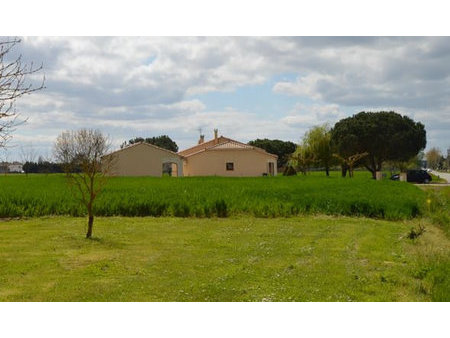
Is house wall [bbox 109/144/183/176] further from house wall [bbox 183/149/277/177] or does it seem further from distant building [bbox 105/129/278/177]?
house wall [bbox 183/149/277/177]

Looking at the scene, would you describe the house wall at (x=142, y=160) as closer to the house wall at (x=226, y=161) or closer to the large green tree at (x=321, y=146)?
the house wall at (x=226, y=161)

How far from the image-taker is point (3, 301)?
699 cm

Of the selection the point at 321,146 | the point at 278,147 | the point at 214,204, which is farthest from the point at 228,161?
the point at 214,204

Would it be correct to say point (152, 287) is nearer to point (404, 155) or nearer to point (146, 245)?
point (146, 245)

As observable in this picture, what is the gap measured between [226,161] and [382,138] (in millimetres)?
18752

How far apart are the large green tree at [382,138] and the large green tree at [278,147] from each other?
22.3 m

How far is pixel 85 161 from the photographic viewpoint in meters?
13.0

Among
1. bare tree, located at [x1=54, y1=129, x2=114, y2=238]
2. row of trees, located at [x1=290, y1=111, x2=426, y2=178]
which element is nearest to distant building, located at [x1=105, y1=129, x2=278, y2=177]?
row of trees, located at [x1=290, y1=111, x2=426, y2=178]

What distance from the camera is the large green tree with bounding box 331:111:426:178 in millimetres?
55688

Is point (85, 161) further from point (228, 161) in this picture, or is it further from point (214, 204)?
point (228, 161)

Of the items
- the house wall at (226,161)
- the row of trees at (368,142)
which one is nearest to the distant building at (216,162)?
the house wall at (226,161)

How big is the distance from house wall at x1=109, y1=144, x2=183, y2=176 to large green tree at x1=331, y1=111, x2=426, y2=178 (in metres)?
21.8

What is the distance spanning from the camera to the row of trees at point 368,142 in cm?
5569
